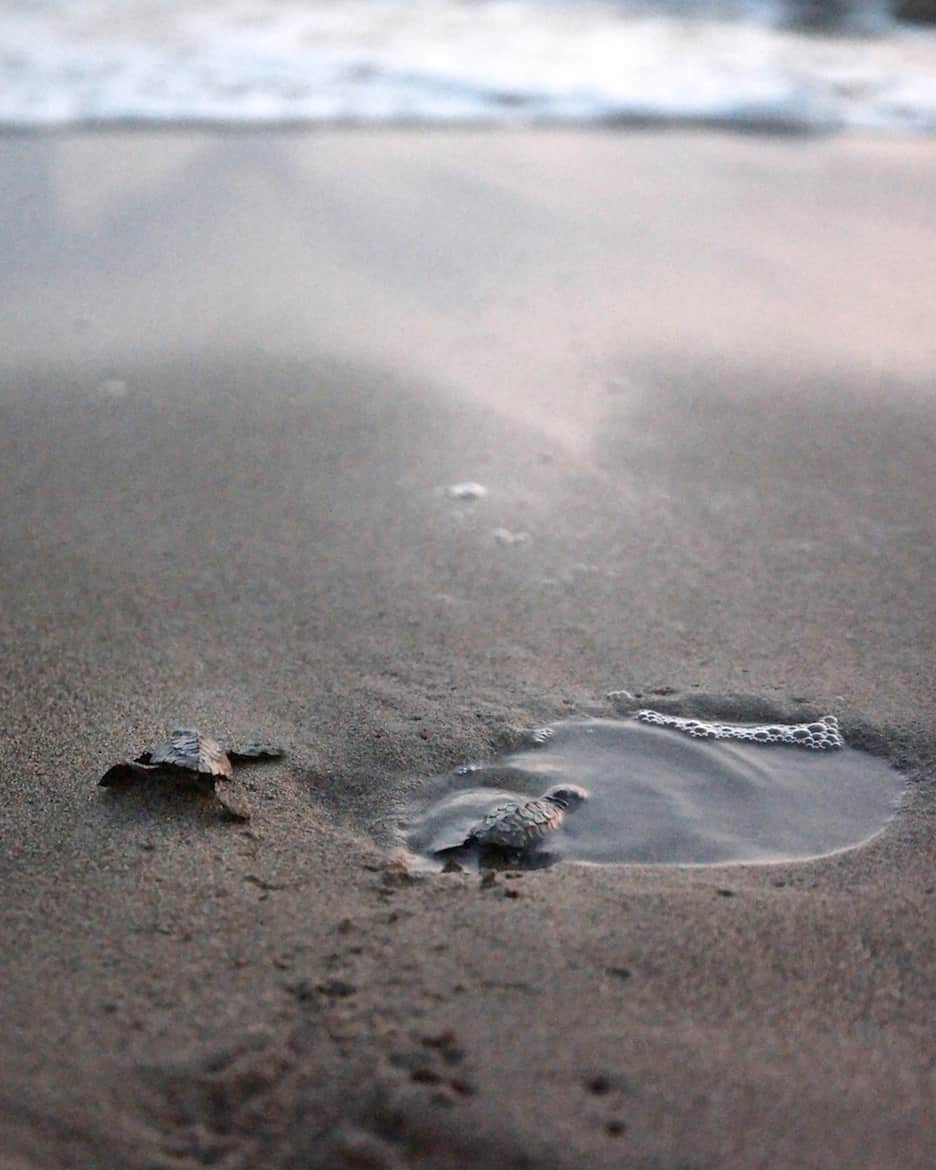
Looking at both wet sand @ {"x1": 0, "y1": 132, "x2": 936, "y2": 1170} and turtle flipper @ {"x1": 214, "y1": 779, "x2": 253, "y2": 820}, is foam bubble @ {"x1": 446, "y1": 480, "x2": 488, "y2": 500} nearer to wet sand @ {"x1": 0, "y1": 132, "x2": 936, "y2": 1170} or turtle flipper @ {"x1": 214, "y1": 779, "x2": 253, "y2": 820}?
wet sand @ {"x1": 0, "y1": 132, "x2": 936, "y2": 1170}

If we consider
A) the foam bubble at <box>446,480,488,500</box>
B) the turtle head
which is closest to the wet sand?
the foam bubble at <box>446,480,488,500</box>

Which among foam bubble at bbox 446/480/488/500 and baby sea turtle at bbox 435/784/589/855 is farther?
foam bubble at bbox 446/480/488/500

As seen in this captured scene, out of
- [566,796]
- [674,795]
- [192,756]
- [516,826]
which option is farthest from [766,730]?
[192,756]

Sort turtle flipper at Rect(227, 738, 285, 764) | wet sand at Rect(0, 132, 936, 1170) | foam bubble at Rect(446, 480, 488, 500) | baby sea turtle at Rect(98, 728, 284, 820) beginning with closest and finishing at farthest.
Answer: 1. wet sand at Rect(0, 132, 936, 1170)
2. baby sea turtle at Rect(98, 728, 284, 820)
3. turtle flipper at Rect(227, 738, 285, 764)
4. foam bubble at Rect(446, 480, 488, 500)

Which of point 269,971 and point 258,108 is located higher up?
point 258,108

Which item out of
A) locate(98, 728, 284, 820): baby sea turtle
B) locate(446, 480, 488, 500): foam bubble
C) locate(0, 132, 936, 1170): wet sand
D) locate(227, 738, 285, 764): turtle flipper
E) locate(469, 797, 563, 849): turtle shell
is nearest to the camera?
locate(0, 132, 936, 1170): wet sand

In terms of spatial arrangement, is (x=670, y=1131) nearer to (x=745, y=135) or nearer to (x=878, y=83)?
(x=745, y=135)

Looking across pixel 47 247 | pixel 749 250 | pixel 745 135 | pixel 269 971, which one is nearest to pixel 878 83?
pixel 745 135

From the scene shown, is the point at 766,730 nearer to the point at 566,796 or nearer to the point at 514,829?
the point at 566,796
